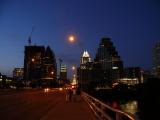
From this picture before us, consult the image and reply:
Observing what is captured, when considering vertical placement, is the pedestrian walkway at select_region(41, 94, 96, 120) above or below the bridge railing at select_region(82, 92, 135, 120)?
below

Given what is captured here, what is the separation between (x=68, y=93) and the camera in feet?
159

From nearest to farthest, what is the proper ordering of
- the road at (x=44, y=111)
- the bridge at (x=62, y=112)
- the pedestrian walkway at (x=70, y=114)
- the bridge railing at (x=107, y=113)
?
the bridge railing at (x=107, y=113) < the bridge at (x=62, y=112) < the pedestrian walkway at (x=70, y=114) < the road at (x=44, y=111)

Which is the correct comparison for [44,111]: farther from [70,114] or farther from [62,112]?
[70,114]

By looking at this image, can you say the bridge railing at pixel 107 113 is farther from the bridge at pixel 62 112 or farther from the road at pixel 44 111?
the road at pixel 44 111

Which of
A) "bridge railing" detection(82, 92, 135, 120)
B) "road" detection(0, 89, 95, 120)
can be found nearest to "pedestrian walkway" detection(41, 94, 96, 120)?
"road" detection(0, 89, 95, 120)

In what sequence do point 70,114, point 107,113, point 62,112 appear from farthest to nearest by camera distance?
point 62,112, point 70,114, point 107,113

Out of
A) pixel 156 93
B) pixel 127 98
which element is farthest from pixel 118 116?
pixel 127 98

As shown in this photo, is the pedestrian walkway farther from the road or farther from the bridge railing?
the bridge railing

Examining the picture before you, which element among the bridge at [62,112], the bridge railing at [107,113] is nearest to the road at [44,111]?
the bridge at [62,112]

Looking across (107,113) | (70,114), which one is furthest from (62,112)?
(107,113)

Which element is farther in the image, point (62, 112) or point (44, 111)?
point (44, 111)

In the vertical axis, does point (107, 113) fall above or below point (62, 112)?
above

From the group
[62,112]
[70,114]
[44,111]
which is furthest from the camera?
[44,111]

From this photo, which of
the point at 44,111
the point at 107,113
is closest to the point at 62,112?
the point at 44,111
